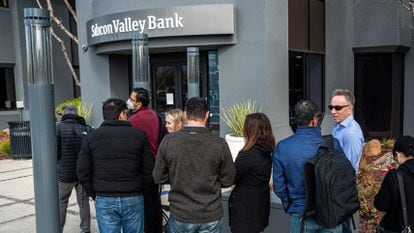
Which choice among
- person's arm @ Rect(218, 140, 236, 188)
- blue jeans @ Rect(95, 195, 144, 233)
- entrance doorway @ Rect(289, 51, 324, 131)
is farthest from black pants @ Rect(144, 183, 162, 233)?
entrance doorway @ Rect(289, 51, 324, 131)

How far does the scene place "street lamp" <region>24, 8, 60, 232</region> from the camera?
3580 millimetres

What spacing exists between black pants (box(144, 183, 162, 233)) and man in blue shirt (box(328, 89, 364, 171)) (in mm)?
1981

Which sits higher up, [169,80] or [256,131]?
[169,80]

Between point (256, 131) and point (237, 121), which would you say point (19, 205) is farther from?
point (256, 131)

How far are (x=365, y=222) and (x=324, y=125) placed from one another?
8228 mm

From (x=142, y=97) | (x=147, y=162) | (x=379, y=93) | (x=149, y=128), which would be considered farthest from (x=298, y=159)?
(x=379, y=93)

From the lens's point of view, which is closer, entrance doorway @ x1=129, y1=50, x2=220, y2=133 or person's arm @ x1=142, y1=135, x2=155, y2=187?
person's arm @ x1=142, y1=135, x2=155, y2=187

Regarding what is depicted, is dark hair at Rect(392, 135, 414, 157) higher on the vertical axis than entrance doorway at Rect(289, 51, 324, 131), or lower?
lower

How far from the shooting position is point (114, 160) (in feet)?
11.7

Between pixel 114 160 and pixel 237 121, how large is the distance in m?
6.16

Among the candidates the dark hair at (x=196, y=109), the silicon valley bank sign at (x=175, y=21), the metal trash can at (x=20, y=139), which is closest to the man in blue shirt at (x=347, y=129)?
the dark hair at (x=196, y=109)

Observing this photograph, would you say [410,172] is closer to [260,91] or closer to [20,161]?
[260,91]

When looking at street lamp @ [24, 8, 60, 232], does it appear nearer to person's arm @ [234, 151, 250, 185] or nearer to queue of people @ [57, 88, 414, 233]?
queue of people @ [57, 88, 414, 233]

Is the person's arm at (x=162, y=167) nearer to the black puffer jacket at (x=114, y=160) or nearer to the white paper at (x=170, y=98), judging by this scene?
the black puffer jacket at (x=114, y=160)
